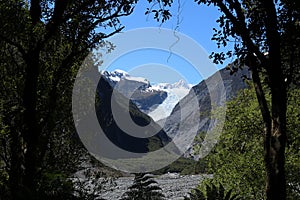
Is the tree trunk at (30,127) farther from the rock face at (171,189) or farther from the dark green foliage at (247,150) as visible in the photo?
the rock face at (171,189)

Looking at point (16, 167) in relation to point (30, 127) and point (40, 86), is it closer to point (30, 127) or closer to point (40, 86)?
point (30, 127)

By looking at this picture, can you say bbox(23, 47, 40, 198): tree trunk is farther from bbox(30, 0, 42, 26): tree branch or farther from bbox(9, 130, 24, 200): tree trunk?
bbox(30, 0, 42, 26): tree branch

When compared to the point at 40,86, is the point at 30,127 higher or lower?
lower

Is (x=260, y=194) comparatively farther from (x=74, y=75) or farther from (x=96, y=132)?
(x=74, y=75)

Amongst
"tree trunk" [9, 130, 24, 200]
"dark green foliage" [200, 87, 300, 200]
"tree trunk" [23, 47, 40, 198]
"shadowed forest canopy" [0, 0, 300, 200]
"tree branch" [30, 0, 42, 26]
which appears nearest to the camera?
"shadowed forest canopy" [0, 0, 300, 200]

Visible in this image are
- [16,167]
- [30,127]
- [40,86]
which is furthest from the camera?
[40,86]

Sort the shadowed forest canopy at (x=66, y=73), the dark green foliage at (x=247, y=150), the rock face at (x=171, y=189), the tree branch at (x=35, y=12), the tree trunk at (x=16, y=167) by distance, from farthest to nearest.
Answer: the rock face at (x=171, y=189)
the dark green foliage at (x=247, y=150)
the tree branch at (x=35, y=12)
the tree trunk at (x=16, y=167)
the shadowed forest canopy at (x=66, y=73)

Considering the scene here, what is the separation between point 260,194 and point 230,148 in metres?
3.77

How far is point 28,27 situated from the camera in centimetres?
831

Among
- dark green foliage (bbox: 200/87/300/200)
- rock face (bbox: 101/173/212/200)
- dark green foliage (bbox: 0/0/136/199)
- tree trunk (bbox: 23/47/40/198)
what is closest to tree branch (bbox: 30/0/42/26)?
dark green foliage (bbox: 0/0/136/199)

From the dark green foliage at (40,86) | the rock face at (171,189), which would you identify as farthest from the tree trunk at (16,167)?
the rock face at (171,189)

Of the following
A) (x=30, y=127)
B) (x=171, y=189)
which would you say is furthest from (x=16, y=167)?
(x=171, y=189)

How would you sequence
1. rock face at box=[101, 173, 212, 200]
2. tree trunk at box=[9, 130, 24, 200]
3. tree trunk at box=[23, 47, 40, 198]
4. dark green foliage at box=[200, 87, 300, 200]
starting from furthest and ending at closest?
rock face at box=[101, 173, 212, 200] → dark green foliage at box=[200, 87, 300, 200] → tree trunk at box=[9, 130, 24, 200] → tree trunk at box=[23, 47, 40, 198]

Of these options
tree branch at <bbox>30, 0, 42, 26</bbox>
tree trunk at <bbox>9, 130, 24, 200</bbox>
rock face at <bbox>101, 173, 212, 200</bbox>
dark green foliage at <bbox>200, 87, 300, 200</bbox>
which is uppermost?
rock face at <bbox>101, 173, 212, 200</bbox>
